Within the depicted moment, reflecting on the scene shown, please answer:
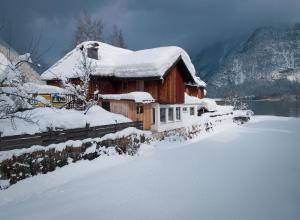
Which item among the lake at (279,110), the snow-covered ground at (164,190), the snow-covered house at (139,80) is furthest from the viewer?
the lake at (279,110)

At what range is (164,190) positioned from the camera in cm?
771

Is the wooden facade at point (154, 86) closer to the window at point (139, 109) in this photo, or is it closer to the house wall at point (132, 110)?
the house wall at point (132, 110)

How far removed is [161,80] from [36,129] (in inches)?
546

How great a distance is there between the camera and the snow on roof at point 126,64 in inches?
864

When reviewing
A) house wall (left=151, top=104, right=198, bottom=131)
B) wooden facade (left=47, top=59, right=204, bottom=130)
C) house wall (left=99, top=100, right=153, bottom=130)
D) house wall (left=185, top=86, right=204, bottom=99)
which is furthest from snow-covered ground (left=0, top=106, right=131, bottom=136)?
house wall (left=185, top=86, right=204, bottom=99)

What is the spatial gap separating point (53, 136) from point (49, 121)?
4.61ft

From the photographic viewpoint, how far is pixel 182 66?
2544 centimetres

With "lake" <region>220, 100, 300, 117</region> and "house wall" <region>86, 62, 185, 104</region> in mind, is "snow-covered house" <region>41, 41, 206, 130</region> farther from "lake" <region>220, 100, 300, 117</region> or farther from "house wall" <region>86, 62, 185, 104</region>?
"lake" <region>220, 100, 300, 117</region>

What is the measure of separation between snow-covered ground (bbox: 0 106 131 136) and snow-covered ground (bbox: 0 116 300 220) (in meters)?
2.69

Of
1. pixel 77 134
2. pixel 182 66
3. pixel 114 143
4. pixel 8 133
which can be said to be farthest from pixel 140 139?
pixel 182 66

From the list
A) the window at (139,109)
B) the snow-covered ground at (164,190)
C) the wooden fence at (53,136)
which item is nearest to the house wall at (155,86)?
the window at (139,109)

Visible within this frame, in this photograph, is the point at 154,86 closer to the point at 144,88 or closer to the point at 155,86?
the point at 155,86

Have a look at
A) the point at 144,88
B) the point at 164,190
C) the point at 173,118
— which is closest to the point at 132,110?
the point at 144,88

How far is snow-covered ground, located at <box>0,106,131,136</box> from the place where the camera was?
1076cm
